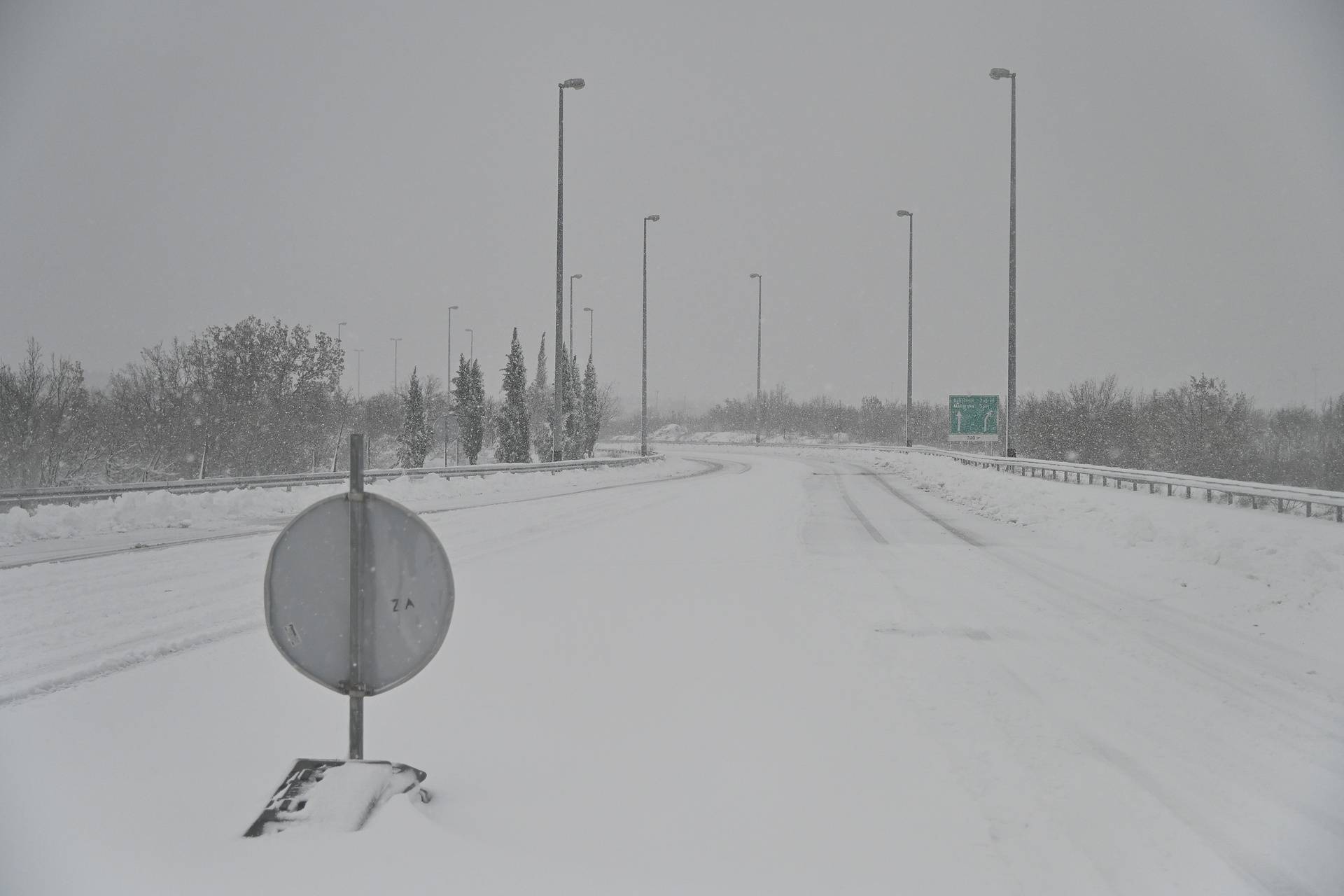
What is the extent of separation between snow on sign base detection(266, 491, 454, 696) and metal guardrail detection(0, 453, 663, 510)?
823 cm

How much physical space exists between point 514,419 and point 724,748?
192 feet

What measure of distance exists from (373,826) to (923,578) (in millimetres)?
7741

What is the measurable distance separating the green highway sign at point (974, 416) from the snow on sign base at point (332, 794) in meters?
33.2

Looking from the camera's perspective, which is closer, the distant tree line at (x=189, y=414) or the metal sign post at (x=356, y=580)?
the metal sign post at (x=356, y=580)

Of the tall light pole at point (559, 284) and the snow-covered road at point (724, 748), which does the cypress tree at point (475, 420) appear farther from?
the snow-covered road at point (724, 748)

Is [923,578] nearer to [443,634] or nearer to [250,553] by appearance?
[443,634]

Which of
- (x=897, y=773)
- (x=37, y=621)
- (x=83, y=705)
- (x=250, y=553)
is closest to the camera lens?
(x=897, y=773)

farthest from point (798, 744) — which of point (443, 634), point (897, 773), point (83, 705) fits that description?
point (83, 705)

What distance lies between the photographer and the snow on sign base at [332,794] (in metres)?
3.42

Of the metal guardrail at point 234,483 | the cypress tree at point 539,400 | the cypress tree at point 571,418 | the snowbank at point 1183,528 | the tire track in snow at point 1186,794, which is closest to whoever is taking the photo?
the tire track in snow at point 1186,794

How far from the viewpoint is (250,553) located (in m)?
11.0

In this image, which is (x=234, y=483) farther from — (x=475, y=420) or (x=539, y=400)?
(x=539, y=400)

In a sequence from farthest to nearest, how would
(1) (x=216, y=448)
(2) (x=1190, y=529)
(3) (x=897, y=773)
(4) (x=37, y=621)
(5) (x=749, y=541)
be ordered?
1. (1) (x=216, y=448)
2. (5) (x=749, y=541)
3. (2) (x=1190, y=529)
4. (4) (x=37, y=621)
5. (3) (x=897, y=773)

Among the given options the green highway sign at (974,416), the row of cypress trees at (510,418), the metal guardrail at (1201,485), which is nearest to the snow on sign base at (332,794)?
the metal guardrail at (1201,485)
